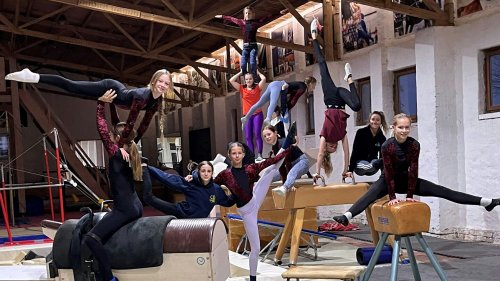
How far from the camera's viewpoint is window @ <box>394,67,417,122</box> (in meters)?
10.9

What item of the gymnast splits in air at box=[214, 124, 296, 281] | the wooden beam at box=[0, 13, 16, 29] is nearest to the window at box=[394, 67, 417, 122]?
the gymnast splits in air at box=[214, 124, 296, 281]

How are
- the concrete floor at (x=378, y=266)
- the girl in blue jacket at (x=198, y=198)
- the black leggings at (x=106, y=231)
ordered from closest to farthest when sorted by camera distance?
the black leggings at (x=106, y=231)
the girl in blue jacket at (x=198, y=198)
the concrete floor at (x=378, y=266)

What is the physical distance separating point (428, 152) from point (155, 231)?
6.83 m

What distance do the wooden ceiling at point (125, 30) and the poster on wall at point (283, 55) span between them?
0.71 m

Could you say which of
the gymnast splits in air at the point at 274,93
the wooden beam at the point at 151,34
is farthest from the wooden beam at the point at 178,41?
the gymnast splits in air at the point at 274,93

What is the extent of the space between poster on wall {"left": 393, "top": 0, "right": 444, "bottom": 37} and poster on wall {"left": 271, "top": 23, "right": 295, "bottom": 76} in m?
4.22

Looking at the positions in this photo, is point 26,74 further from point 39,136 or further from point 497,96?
point 39,136

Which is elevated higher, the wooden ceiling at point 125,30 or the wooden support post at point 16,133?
the wooden ceiling at point 125,30

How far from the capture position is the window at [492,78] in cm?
893

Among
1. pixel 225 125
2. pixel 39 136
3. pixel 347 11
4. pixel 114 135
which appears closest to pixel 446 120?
pixel 347 11

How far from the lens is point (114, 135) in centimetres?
485

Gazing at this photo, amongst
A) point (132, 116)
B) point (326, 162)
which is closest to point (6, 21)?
point (326, 162)

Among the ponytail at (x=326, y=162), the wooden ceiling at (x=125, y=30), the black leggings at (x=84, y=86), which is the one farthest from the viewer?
the wooden ceiling at (x=125, y=30)

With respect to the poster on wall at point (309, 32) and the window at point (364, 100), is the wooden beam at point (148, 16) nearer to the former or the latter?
the poster on wall at point (309, 32)
